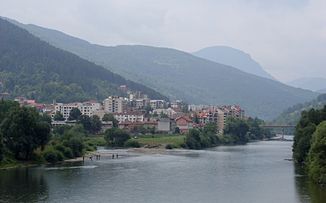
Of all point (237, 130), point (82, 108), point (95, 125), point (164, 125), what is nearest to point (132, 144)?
point (95, 125)

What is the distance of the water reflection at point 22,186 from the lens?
1631 inches

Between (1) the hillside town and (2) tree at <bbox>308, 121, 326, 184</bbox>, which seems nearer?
(2) tree at <bbox>308, 121, 326, 184</bbox>

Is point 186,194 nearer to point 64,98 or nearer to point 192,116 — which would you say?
point 192,116

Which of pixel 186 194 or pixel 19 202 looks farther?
pixel 186 194

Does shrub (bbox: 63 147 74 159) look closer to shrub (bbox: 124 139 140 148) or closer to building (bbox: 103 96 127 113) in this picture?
shrub (bbox: 124 139 140 148)

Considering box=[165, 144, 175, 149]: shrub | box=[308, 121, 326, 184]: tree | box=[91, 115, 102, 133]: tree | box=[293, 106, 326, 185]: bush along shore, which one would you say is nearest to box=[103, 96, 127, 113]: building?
box=[91, 115, 102, 133]: tree

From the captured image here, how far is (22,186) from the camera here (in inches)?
1848

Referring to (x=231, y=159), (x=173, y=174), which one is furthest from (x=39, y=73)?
(x=173, y=174)

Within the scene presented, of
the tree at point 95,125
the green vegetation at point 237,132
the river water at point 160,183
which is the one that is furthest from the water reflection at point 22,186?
the green vegetation at point 237,132

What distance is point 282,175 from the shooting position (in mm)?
55562

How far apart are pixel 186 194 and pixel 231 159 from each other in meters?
34.3

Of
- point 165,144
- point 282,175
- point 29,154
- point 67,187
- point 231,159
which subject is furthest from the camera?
point 165,144

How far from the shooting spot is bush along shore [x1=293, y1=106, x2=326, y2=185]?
4719 centimetres

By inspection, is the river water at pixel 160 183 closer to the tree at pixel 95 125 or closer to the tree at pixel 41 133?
the tree at pixel 41 133
